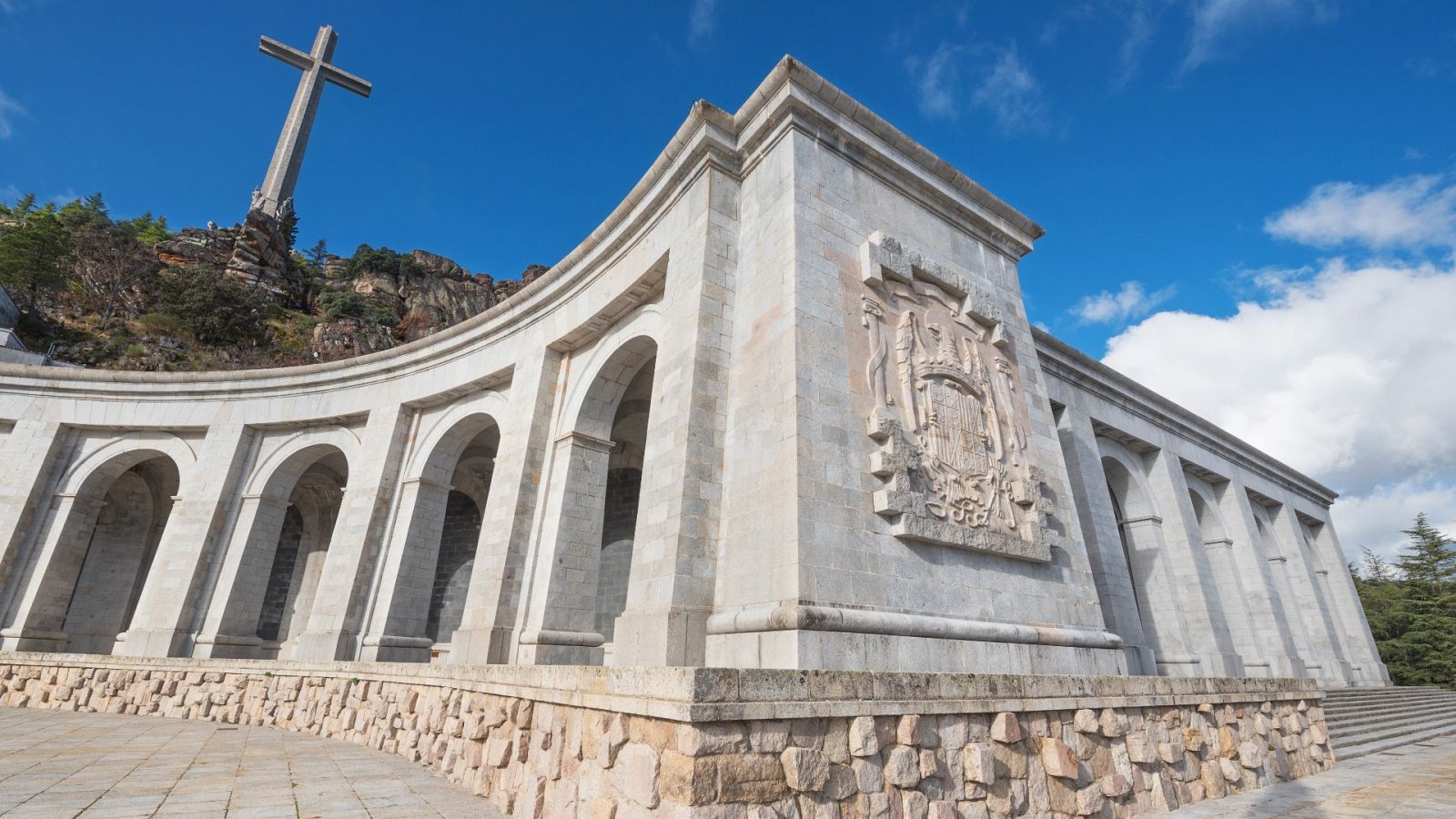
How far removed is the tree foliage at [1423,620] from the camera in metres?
25.5

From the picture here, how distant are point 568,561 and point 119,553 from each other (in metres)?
16.2

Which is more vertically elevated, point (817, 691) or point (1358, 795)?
point (817, 691)

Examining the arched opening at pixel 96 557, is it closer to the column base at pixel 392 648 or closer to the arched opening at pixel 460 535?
the arched opening at pixel 460 535

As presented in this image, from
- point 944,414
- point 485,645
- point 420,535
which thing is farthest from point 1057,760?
point 420,535

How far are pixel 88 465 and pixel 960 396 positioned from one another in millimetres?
19286

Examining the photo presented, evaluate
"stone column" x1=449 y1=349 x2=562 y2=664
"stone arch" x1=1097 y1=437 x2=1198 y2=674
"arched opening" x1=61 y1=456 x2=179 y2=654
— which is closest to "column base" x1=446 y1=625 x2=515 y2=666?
"stone column" x1=449 y1=349 x2=562 y2=664

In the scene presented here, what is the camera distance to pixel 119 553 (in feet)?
58.2

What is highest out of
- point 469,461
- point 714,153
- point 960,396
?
point 714,153

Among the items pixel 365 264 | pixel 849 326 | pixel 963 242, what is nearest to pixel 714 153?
pixel 849 326

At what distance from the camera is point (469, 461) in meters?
17.0

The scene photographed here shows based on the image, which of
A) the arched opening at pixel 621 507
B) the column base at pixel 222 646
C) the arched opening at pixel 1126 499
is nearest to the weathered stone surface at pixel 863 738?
the arched opening at pixel 621 507

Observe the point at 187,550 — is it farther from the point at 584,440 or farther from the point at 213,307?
the point at 213,307

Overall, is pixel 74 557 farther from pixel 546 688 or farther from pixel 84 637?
pixel 546 688

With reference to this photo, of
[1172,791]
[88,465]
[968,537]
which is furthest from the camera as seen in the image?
[88,465]
